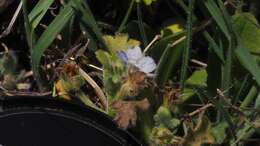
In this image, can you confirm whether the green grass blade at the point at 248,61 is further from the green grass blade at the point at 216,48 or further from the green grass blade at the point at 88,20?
the green grass blade at the point at 88,20

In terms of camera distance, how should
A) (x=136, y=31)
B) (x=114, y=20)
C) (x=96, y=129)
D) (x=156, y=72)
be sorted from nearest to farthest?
(x=96, y=129) → (x=156, y=72) → (x=136, y=31) → (x=114, y=20)

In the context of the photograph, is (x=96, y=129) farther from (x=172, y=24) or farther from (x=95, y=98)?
(x=172, y=24)

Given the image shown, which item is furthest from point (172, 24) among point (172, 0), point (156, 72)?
point (156, 72)

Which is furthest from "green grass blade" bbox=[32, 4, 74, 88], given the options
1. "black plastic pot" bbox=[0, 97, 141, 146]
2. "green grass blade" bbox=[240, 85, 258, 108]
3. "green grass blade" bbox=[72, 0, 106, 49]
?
"green grass blade" bbox=[240, 85, 258, 108]

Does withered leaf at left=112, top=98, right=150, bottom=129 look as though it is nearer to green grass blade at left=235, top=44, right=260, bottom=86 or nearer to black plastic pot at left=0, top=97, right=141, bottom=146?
black plastic pot at left=0, top=97, right=141, bottom=146

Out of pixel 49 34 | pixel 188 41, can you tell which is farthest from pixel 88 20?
pixel 188 41
